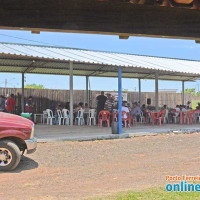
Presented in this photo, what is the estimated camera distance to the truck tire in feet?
23.9

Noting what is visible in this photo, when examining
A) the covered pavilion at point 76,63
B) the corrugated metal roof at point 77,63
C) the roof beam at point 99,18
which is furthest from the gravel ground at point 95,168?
the corrugated metal roof at point 77,63

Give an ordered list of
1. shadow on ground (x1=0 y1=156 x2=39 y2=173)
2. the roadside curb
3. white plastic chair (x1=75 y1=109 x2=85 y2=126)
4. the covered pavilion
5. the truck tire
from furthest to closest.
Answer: white plastic chair (x1=75 y1=109 x2=85 y2=126)
the covered pavilion
the roadside curb
shadow on ground (x1=0 y1=156 x2=39 y2=173)
the truck tire

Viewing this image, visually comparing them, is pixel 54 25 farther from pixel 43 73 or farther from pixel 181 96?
pixel 181 96

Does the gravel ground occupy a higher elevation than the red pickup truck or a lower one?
lower

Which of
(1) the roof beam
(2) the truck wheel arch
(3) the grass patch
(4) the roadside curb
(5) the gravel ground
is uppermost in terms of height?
(1) the roof beam

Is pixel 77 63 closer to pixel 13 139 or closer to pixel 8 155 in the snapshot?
pixel 13 139

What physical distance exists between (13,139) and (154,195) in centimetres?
388

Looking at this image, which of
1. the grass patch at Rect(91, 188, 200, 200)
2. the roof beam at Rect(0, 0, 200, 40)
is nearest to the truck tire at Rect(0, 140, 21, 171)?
the grass patch at Rect(91, 188, 200, 200)

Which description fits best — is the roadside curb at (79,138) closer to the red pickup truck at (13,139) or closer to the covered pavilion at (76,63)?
the covered pavilion at (76,63)

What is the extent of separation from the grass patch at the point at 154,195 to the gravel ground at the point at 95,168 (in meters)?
0.39

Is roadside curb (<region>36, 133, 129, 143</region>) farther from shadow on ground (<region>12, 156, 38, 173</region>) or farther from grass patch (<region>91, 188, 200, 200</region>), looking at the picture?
grass patch (<region>91, 188, 200, 200</region>)

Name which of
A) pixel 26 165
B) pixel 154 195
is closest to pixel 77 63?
pixel 26 165

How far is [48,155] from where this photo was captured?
361 inches

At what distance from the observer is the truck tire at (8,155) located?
7.29 meters
